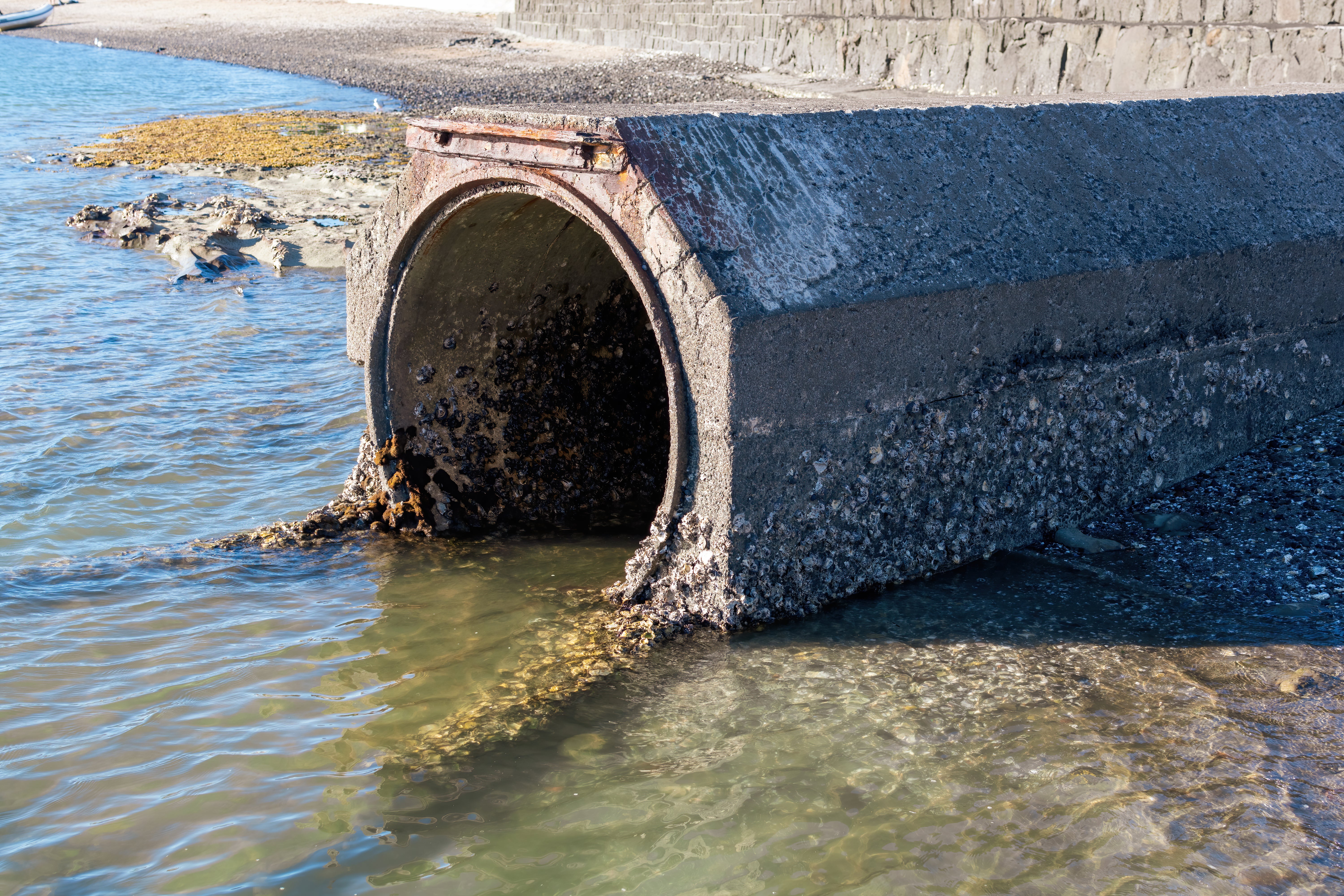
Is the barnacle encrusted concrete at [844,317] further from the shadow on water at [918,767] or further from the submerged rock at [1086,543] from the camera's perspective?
the shadow on water at [918,767]

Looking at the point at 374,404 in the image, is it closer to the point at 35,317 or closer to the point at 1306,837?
the point at 1306,837

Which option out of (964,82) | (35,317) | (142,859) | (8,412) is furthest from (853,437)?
(964,82)

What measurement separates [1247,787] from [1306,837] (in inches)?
6.9

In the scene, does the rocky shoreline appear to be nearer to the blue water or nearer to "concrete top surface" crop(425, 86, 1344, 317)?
the blue water

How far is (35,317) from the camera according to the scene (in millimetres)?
7621

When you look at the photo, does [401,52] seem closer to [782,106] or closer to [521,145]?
[782,106]

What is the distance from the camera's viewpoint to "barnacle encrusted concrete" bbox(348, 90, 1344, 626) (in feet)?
10.1

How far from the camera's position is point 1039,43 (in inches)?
434

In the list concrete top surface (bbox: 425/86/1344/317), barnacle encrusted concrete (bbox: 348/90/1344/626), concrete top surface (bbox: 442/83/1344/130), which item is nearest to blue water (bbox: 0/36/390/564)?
barnacle encrusted concrete (bbox: 348/90/1344/626)

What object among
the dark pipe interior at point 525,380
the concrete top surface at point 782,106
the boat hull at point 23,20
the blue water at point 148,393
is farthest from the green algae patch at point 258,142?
the boat hull at point 23,20

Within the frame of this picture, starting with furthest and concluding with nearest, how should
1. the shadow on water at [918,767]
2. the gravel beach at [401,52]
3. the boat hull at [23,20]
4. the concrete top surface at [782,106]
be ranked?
1. the boat hull at [23,20]
2. the gravel beach at [401,52]
3. the concrete top surface at [782,106]
4. the shadow on water at [918,767]

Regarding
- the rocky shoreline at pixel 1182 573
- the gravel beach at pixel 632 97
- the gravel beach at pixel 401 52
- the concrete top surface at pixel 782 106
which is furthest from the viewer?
the gravel beach at pixel 401 52

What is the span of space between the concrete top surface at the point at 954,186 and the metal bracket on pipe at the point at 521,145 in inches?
2.0

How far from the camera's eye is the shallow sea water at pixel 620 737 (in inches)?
93.5
